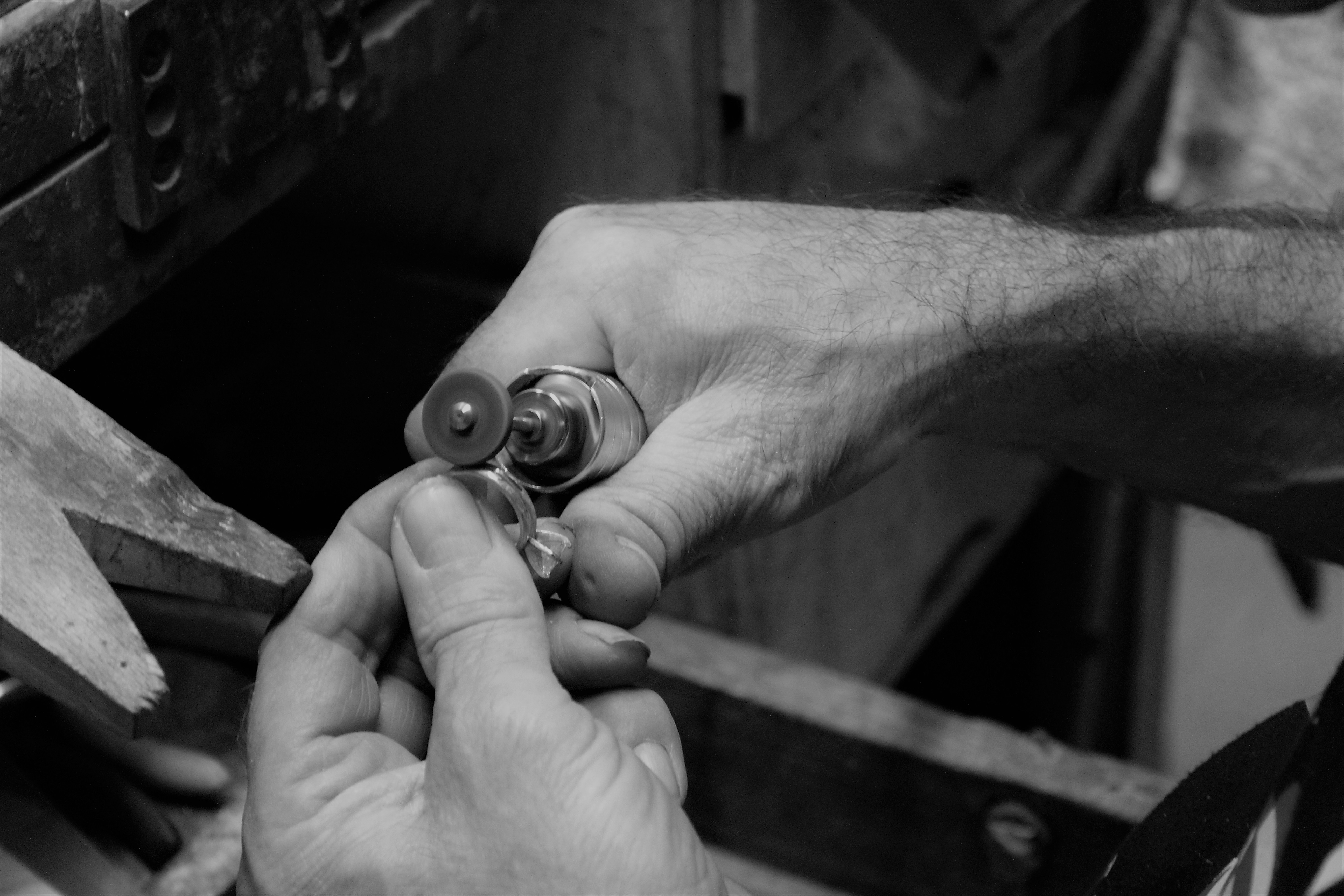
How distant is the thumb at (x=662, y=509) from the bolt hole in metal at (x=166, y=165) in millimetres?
256

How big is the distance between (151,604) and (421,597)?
14.2 inches

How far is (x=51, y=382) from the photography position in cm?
58

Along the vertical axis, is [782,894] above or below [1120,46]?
below

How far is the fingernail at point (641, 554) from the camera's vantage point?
61 cm

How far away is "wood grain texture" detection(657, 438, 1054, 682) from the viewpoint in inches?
52.2

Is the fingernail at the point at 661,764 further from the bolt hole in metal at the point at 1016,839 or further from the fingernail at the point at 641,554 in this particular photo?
the bolt hole in metal at the point at 1016,839

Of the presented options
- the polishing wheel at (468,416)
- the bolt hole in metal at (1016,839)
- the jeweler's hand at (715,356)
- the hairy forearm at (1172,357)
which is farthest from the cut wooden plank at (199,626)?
the bolt hole in metal at (1016,839)

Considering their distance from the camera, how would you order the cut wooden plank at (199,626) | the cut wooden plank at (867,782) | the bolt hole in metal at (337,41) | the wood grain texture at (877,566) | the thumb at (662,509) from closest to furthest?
the thumb at (662,509) < the bolt hole in metal at (337,41) < the cut wooden plank at (199,626) < the cut wooden plank at (867,782) < the wood grain texture at (877,566)

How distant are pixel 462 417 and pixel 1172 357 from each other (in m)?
0.51

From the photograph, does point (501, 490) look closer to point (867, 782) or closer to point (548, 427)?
point (548, 427)

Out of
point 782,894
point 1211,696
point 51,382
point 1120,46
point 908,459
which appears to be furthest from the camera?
point 1211,696

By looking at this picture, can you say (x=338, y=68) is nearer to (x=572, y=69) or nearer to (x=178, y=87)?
(x=178, y=87)

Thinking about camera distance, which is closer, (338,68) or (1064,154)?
(338,68)

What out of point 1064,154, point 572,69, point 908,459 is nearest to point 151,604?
point 572,69
